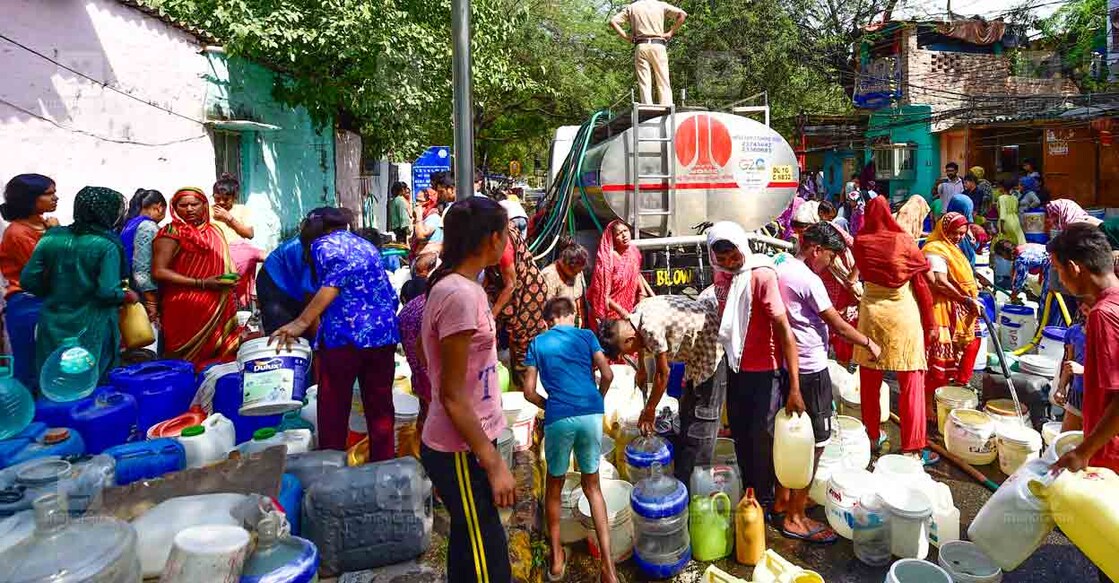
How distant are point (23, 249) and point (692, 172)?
5.12 meters

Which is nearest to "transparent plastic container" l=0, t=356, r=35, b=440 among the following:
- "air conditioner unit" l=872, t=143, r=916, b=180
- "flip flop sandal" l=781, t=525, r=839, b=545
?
"flip flop sandal" l=781, t=525, r=839, b=545

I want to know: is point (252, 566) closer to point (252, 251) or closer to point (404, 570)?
point (404, 570)

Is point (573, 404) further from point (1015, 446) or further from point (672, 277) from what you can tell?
point (672, 277)

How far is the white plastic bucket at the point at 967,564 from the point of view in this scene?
278cm

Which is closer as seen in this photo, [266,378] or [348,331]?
[266,378]

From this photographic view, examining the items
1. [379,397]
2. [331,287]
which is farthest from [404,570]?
[331,287]

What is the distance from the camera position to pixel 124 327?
4352 millimetres

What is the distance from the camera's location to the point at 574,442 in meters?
3.04

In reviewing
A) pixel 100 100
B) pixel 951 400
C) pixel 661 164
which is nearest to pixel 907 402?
pixel 951 400

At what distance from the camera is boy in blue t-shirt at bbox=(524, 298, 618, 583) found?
2.99 metres

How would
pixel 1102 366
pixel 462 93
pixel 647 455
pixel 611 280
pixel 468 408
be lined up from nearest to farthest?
pixel 468 408 < pixel 1102 366 < pixel 647 455 < pixel 462 93 < pixel 611 280

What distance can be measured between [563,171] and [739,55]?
13.2 m

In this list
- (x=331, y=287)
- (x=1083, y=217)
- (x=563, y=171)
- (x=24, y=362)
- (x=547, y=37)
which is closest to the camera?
(x=331, y=287)

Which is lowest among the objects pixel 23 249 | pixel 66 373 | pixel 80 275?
pixel 66 373
